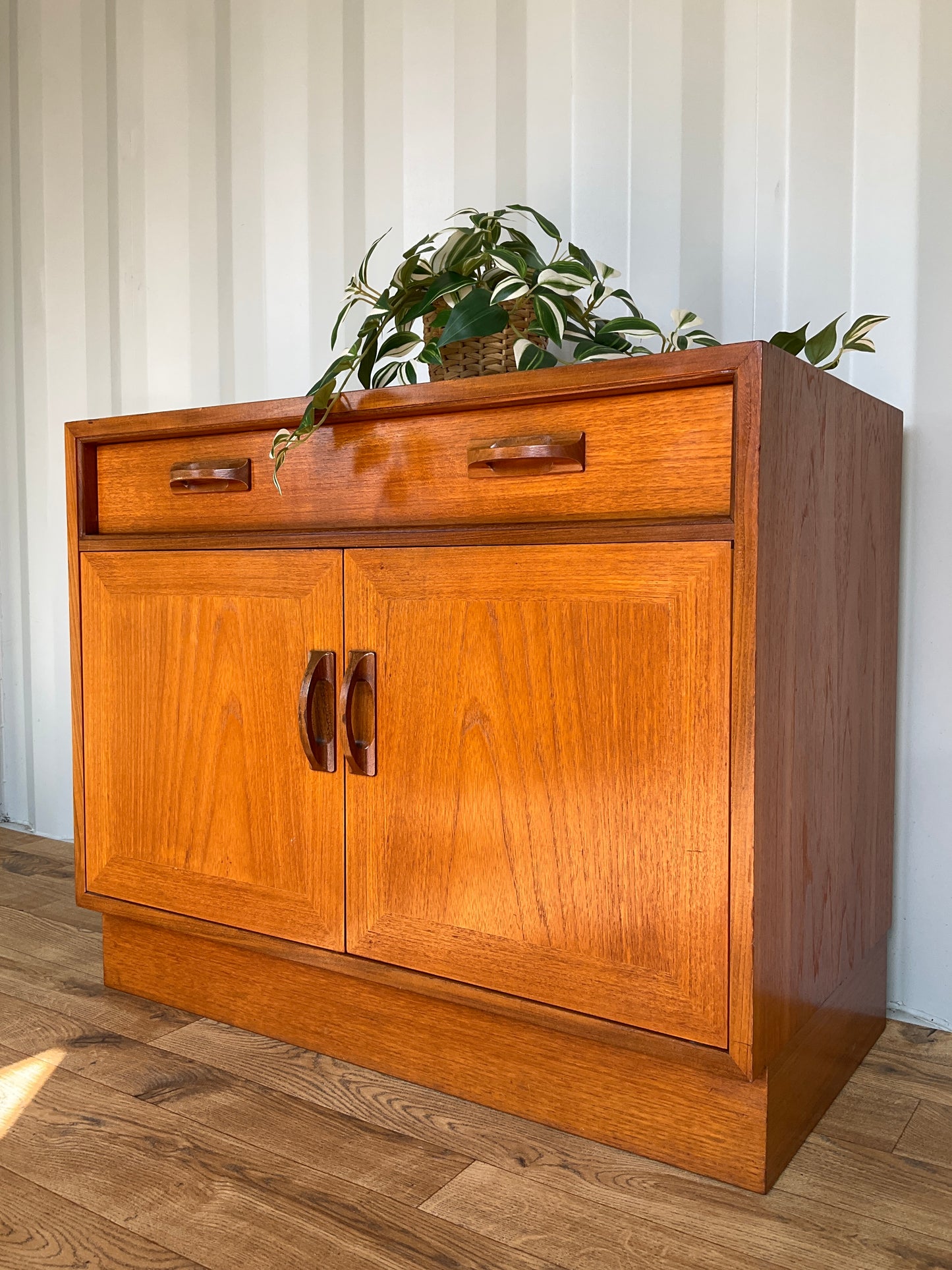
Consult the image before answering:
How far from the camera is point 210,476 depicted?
135 cm

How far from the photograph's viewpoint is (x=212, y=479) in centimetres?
135

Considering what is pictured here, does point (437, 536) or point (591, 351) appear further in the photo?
point (591, 351)

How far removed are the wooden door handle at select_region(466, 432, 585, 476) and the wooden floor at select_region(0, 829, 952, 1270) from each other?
0.74 metres

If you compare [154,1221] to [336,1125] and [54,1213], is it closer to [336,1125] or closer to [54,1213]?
[54,1213]

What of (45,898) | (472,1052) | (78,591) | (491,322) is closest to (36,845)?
(45,898)

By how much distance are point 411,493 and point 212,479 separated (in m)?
0.32

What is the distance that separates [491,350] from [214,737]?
0.63m

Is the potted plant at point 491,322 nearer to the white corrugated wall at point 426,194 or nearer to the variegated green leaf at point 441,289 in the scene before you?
the variegated green leaf at point 441,289

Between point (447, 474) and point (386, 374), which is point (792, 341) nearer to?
point (447, 474)

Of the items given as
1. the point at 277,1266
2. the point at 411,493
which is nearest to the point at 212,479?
the point at 411,493

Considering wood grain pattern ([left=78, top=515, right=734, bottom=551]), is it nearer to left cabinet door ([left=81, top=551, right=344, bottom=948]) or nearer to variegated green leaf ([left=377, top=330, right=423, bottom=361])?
left cabinet door ([left=81, top=551, right=344, bottom=948])

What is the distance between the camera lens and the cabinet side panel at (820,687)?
3.24 feet

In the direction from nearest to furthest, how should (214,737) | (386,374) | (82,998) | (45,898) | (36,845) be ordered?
1. (214,737)
2. (82,998)
3. (386,374)
4. (45,898)
5. (36,845)

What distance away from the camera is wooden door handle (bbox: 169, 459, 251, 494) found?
1336 mm
